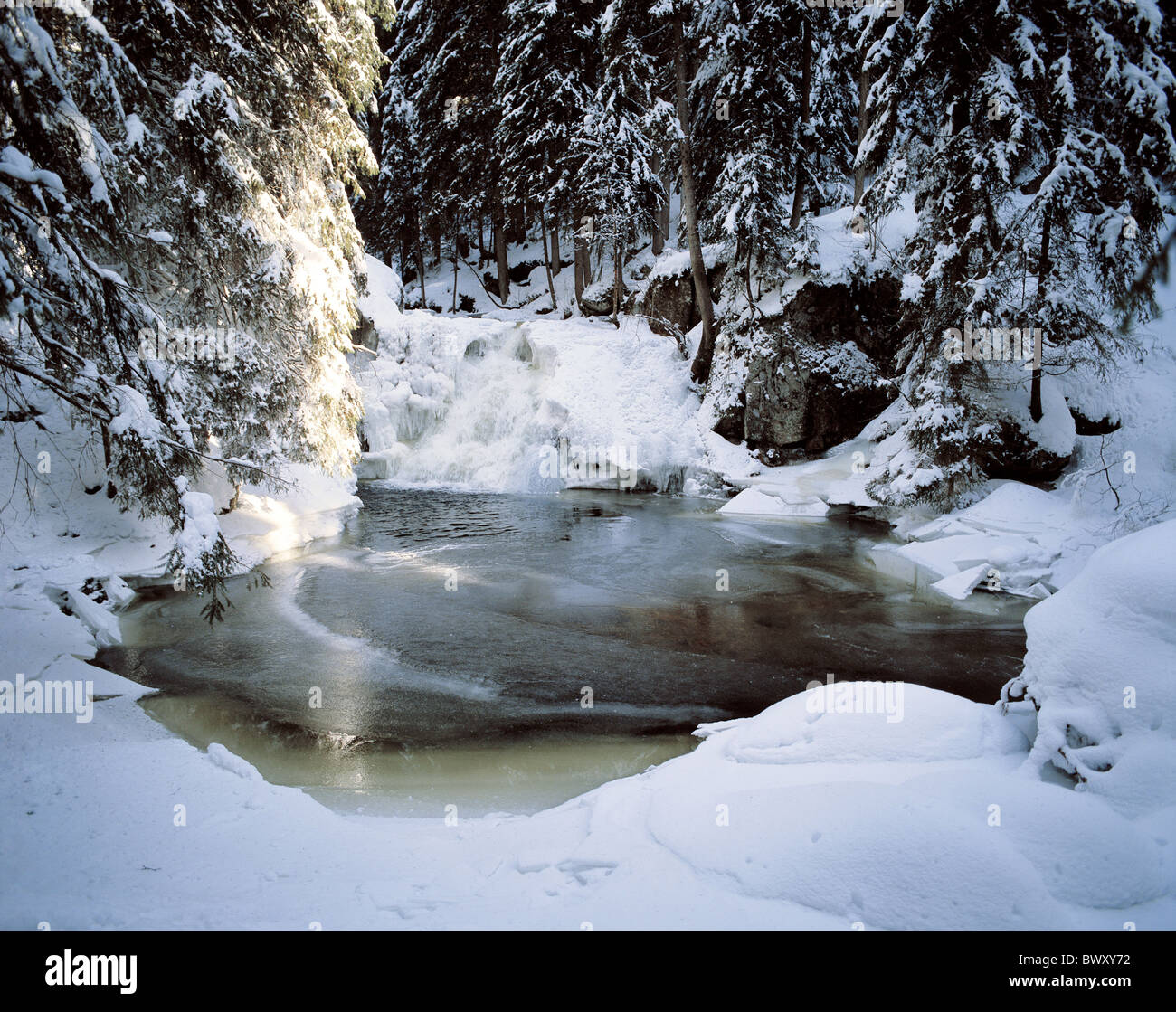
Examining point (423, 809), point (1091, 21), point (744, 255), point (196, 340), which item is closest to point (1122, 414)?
point (1091, 21)

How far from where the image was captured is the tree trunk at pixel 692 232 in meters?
19.8

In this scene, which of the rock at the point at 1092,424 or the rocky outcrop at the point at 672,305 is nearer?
the rock at the point at 1092,424

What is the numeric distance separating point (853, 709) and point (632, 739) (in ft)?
6.92

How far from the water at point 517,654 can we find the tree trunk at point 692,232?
974 cm

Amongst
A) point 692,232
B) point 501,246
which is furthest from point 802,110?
point 501,246

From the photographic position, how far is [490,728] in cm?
650

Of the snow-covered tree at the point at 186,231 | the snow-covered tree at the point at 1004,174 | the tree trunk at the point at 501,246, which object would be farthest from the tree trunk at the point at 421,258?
the snow-covered tree at the point at 1004,174

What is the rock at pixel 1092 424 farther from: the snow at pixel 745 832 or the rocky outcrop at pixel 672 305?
the snow at pixel 745 832

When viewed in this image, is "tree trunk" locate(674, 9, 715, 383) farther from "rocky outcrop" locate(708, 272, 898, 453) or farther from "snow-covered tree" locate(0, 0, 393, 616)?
"snow-covered tree" locate(0, 0, 393, 616)

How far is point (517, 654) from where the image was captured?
27.9 ft

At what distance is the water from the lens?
5.93m

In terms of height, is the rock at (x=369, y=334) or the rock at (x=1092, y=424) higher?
the rock at (x=369, y=334)

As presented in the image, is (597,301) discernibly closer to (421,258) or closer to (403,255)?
(421,258)
